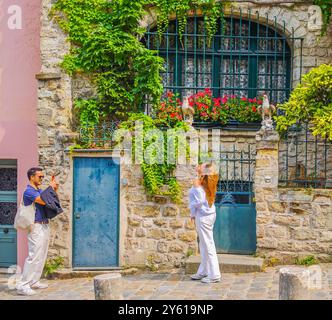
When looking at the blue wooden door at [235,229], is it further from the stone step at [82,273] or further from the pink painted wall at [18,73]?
the pink painted wall at [18,73]

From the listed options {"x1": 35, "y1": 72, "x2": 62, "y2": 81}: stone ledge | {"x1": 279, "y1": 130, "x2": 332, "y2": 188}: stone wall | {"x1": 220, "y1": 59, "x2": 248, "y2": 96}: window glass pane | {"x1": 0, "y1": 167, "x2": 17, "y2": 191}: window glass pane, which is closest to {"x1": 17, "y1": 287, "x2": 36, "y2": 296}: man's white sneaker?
{"x1": 0, "y1": 167, "x2": 17, "y2": 191}: window glass pane

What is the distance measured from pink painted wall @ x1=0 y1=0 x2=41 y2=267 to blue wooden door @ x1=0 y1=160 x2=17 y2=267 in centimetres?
33

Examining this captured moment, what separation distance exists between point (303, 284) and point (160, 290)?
2.86m

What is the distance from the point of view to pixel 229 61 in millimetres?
11344

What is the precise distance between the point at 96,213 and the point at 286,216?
308 centimetres

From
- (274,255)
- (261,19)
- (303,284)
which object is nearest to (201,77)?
(261,19)

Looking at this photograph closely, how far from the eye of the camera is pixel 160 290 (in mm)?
7859

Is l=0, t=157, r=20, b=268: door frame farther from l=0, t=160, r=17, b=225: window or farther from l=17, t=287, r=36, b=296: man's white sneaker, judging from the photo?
l=17, t=287, r=36, b=296: man's white sneaker

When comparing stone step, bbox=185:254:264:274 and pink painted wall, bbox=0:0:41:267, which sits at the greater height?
pink painted wall, bbox=0:0:41:267

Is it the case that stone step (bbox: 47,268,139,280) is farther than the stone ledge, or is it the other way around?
the stone ledge

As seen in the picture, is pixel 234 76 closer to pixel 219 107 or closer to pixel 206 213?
pixel 219 107

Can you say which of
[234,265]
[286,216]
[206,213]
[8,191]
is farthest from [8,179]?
[286,216]

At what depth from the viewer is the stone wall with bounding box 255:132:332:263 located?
8969 mm

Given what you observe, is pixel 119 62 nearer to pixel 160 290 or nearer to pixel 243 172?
pixel 243 172
